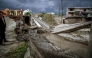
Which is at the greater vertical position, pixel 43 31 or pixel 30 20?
pixel 30 20

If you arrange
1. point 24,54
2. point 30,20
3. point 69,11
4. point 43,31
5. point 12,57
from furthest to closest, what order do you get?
1. point 69,11
2. point 30,20
3. point 43,31
4. point 24,54
5. point 12,57

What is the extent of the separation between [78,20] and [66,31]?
10247 millimetres

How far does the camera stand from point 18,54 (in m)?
3.38

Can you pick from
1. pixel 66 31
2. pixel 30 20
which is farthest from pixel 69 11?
pixel 66 31

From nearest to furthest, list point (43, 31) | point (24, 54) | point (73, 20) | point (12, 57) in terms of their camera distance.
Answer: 1. point (12, 57)
2. point (24, 54)
3. point (43, 31)
4. point (73, 20)

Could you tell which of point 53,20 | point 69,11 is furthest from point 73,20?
point 69,11

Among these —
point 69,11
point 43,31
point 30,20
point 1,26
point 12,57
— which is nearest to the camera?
point 12,57

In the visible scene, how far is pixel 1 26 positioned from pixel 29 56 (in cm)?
215

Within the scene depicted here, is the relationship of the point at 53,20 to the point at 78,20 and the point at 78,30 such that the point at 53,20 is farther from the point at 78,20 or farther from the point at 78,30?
the point at 78,30

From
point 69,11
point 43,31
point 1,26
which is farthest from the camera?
point 69,11

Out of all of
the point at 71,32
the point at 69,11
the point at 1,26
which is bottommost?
the point at 71,32

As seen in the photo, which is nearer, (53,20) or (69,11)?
(53,20)

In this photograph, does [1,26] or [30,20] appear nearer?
[1,26]

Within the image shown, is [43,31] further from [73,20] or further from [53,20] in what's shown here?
[53,20]
